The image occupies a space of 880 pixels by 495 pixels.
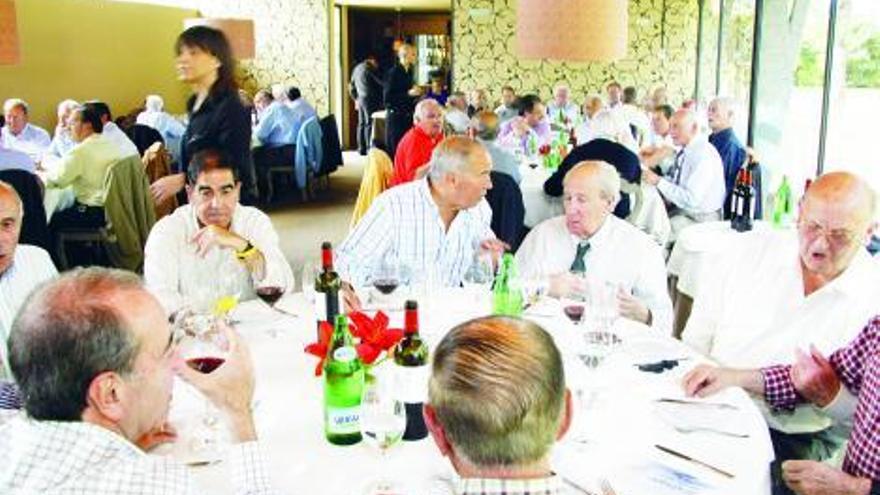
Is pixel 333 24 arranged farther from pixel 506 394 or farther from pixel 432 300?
pixel 506 394

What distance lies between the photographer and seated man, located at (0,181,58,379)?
2.54 metres

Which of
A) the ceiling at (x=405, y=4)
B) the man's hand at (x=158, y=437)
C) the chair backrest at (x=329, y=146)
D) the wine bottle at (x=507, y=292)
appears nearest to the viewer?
the man's hand at (x=158, y=437)

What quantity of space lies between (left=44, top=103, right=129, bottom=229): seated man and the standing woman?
7.07ft

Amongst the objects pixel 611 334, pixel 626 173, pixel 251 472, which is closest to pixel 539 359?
pixel 251 472

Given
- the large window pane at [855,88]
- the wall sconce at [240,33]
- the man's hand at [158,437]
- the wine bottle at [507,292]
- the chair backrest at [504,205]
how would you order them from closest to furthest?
the man's hand at [158,437]
the wine bottle at [507,292]
the chair backrest at [504,205]
the large window pane at [855,88]
the wall sconce at [240,33]

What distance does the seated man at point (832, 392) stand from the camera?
1.95 metres

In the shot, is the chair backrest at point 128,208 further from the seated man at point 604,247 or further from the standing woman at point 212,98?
the seated man at point 604,247

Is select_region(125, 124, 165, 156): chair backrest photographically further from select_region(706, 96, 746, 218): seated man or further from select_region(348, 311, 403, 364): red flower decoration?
select_region(348, 311, 403, 364): red flower decoration

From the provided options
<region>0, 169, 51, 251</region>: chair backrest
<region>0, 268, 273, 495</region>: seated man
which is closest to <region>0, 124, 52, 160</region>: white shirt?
<region>0, 169, 51, 251</region>: chair backrest

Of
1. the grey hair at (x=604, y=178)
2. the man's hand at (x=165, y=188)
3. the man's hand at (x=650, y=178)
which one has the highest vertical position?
the grey hair at (x=604, y=178)

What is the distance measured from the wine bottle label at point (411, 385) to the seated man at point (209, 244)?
3.63 feet

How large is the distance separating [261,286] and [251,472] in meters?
0.98

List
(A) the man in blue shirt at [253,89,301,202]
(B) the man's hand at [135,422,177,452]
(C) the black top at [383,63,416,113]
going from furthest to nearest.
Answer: (C) the black top at [383,63,416,113], (A) the man in blue shirt at [253,89,301,202], (B) the man's hand at [135,422,177,452]

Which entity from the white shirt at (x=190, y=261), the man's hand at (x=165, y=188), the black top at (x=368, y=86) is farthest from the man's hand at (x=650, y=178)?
the black top at (x=368, y=86)
